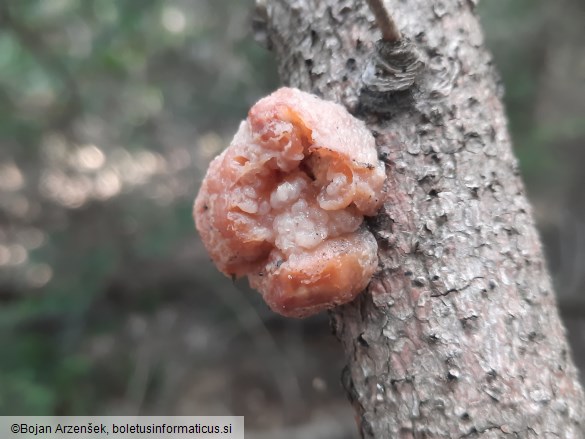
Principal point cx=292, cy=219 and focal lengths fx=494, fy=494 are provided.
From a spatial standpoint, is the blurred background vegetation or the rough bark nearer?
the rough bark

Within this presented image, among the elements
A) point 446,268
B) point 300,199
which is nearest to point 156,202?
point 300,199

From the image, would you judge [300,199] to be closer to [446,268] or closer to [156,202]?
Result: [446,268]

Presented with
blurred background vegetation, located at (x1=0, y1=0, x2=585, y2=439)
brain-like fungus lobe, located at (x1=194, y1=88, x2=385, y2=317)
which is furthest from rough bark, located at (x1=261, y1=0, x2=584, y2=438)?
blurred background vegetation, located at (x1=0, y1=0, x2=585, y2=439)

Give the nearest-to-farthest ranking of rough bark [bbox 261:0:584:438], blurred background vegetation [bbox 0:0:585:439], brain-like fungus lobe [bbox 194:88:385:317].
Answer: rough bark [bbox 261:0:584:438] → brain-like fungus lobe [bbox 194:88:385:317] → blurred background vegetation [bbox 0:0:585:439]

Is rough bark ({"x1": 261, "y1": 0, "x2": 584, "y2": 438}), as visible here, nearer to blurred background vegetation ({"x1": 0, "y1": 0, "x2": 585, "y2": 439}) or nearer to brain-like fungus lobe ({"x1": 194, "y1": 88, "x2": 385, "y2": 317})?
brain-like fungus lobe ({"x1": 194, "y1": 88, "x2": 385, "y2": 317})

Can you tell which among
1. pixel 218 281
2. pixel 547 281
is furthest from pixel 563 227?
pixel 547 281

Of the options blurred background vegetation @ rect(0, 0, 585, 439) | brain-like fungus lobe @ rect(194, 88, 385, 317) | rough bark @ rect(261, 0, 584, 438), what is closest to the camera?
rough bark @ rect(261, 0, 584, 438)

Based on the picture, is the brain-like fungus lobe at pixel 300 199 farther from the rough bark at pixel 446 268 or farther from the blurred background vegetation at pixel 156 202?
the blurred background vegetation at pixel 156 202
